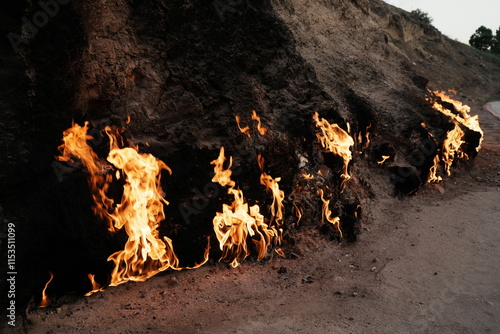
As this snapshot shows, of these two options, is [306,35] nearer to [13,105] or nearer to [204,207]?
[204,207]

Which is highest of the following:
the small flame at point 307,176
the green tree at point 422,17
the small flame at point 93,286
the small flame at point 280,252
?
the green tree at point 422,17

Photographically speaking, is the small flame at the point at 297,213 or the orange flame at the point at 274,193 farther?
the small flame at the point at 297,213

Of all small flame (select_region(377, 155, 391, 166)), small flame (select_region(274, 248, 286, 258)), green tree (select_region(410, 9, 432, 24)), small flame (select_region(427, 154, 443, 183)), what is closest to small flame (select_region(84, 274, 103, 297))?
small flame (select_region(274, 248, 286, 258))

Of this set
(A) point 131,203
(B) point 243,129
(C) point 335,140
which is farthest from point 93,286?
(C) point 335,140

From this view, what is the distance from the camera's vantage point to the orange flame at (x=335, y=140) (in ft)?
23.1

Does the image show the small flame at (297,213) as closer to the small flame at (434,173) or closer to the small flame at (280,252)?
the small flame at (280,252)

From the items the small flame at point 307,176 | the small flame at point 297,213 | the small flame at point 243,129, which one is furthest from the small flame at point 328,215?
the small flame at point 243,129

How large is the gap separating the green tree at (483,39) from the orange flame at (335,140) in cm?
3374

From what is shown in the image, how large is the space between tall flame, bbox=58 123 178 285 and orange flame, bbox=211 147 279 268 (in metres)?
0.74

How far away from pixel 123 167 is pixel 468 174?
8.64m

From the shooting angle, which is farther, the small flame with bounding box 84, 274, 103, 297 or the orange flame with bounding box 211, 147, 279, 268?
the orange flame with bounding box 211, 147, 279, 268

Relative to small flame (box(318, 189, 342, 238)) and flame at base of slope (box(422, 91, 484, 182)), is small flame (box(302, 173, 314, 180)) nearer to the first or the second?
small flame (box(318, 189, 342, 238))

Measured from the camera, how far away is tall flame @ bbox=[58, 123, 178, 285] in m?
4.91

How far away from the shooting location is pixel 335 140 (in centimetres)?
721
